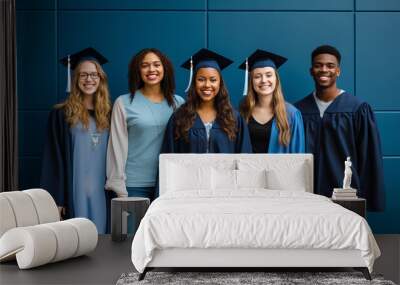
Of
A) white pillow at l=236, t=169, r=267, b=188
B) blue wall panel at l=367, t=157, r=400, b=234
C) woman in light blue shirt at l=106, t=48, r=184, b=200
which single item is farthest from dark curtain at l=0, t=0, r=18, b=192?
blue wall panel at l=367, t=157, r=400, b=234

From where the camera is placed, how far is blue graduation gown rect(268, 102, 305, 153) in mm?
6703

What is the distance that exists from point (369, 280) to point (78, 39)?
12.5 feet

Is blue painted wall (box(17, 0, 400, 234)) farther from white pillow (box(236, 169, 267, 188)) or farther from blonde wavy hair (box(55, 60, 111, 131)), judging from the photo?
white pillow (box(236, 169, 267, 188))

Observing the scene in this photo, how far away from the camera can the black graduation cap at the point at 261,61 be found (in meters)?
6.75

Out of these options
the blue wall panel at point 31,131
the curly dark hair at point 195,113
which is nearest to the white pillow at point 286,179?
the curly dark hair at point 195,113

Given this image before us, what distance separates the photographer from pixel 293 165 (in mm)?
6387

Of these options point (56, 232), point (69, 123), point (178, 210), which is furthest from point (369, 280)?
point (69, 123)

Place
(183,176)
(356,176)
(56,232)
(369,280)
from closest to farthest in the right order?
(369,280) < (56,232) < (183,176) < (356,176)

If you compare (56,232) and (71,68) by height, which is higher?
(71,68)

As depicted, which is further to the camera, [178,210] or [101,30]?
[101,30]

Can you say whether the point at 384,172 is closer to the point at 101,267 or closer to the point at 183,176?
the point at 183,176

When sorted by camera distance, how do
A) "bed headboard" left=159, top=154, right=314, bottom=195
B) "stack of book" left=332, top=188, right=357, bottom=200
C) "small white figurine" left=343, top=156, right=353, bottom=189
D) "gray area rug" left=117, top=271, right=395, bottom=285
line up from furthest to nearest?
"bed headboard" left=159, top=154, right=314, bottom=195, "small white figurine" left=343, top=156, right=353, bottom=189, "stack of book" left=332, top=188, right=357, bottom=200, "gray area rug" left=117, top=271, right=395, bottom=285

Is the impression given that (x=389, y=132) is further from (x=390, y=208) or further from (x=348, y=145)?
(x=390, y=208)

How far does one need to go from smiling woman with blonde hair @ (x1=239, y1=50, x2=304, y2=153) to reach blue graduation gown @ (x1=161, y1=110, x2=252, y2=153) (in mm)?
173
